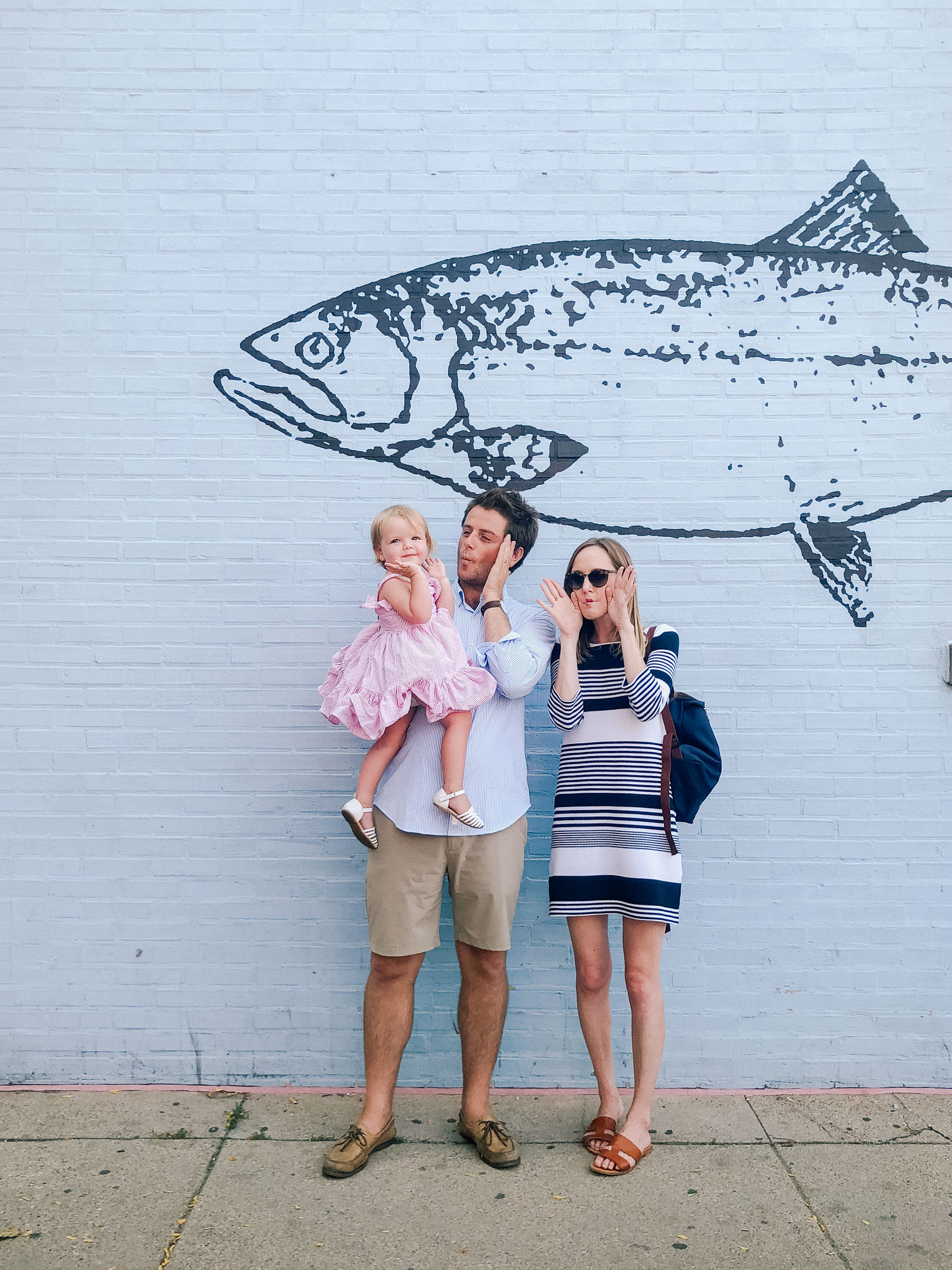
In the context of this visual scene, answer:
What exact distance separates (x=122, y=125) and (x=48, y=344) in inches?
32.6

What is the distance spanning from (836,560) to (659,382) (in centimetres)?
90

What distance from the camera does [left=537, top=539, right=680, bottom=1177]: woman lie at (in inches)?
111

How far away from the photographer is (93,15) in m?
3.37

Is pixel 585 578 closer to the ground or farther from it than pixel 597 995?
farther from it

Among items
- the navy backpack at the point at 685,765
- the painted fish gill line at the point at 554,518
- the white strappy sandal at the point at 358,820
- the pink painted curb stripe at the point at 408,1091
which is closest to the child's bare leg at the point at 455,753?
the white strappy sandal at the point at 358,820

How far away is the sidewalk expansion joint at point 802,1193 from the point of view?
95.3 inches

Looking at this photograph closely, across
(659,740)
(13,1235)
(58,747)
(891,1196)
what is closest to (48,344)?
(58,747)

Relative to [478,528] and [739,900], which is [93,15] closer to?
[478,528]

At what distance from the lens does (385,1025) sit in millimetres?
2867

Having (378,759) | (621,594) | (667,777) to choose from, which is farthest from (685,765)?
(378,759)

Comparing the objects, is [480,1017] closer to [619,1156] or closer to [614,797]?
[619,1156]

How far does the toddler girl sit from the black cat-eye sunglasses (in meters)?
0.38

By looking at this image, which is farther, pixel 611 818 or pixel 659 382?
pixel 659 382

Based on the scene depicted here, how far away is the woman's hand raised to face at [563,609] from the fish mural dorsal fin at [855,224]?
153cm
